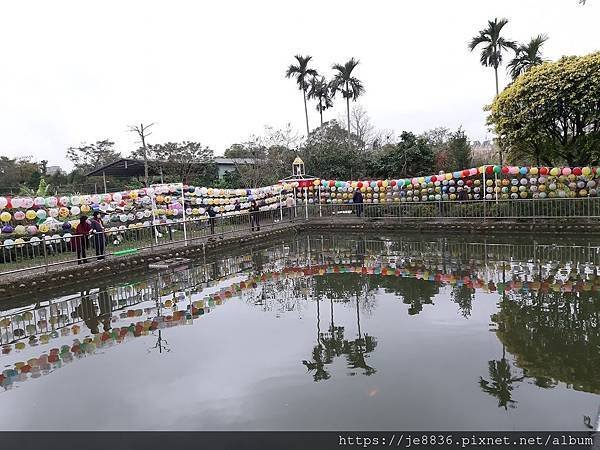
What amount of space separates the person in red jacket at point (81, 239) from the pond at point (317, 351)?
0.95m

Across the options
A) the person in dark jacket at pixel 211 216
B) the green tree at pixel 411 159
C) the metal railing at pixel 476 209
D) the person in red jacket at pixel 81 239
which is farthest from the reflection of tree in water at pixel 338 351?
the green tree at pixel 411 159

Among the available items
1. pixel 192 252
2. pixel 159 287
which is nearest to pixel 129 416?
pixel 159 287

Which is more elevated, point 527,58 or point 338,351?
point 527,58

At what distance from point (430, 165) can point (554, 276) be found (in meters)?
15.9

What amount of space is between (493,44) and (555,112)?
10.5 metres

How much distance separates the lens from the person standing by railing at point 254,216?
17422mm

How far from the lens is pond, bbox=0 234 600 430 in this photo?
434 centimetres

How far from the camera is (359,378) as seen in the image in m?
5.02

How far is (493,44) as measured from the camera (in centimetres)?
2420

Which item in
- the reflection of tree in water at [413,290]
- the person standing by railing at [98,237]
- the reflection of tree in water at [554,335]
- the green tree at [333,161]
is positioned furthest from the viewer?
the green tree at [333,161]

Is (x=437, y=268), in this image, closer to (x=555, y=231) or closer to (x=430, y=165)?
(x=555, y=231)


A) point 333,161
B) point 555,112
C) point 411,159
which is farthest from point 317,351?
point 333,161

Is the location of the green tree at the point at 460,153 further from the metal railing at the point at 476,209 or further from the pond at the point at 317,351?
the pond at the point at 317,351

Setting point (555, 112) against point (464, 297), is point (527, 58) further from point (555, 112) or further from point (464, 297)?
point (464, 297)
